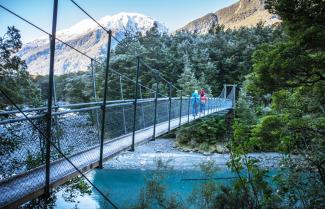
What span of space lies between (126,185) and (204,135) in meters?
7.45

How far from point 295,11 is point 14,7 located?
146 inches

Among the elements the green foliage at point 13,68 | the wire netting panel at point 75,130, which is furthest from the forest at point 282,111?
the wire netting panel at point 75,130

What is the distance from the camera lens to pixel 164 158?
1652 centimetres

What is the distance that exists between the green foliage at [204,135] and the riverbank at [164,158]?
2.11ft

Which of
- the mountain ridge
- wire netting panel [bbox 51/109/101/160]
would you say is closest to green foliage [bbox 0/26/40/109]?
wire netting panel [bbox 51/109/101/160]

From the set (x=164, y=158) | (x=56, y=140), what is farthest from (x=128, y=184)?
(x=56, y=140)

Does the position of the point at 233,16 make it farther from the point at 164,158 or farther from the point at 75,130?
the point at 75,130

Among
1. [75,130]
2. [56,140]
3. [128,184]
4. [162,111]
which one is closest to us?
[75,130]

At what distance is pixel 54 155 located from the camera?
13.5ft

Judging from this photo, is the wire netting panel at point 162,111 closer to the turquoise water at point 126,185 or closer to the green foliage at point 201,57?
the turquoise water at point 126,185

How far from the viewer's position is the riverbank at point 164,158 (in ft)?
49.8

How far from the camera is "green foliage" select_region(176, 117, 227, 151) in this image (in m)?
18.2

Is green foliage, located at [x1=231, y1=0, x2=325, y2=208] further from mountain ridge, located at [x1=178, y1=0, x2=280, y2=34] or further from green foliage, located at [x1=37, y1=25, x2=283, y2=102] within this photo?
mountain ridge, located at [x1=178, y1=0, x2=280, y2=34]

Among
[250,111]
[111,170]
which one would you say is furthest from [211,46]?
[111,170]
